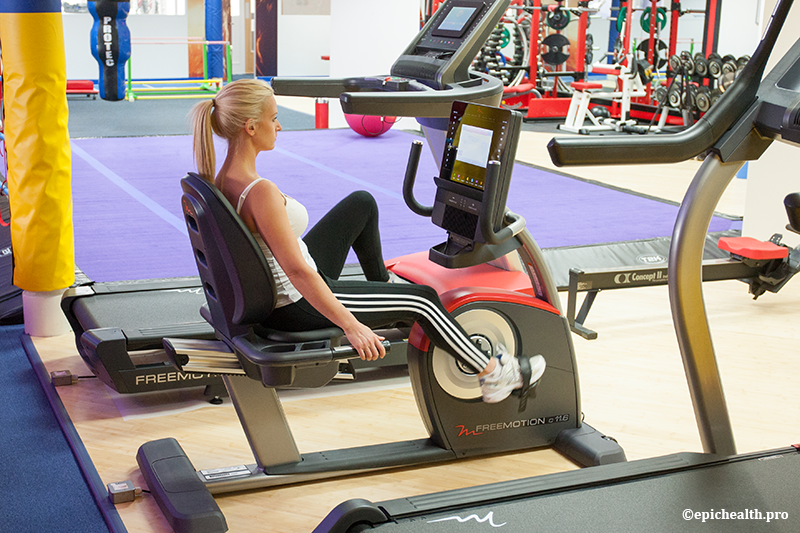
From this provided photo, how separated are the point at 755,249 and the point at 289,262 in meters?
2.83

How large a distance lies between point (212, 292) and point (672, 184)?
5390mm

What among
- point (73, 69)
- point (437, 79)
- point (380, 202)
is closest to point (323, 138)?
point (380, 202)

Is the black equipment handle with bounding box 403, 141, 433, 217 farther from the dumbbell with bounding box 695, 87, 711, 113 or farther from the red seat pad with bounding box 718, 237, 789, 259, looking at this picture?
the dumbbell with bounding box 695, 87, 711, 113

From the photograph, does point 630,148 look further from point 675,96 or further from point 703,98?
point 675,96

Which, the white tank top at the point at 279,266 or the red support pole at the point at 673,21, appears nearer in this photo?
the white tank top at the point at 279,266

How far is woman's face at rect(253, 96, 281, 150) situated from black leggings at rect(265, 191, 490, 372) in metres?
0.41

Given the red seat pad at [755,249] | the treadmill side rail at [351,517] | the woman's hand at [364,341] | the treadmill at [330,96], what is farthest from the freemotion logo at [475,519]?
the red seat pad at [755,249]

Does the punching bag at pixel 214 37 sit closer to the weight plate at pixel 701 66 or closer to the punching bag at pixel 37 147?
the weight plate at pixel 701 66

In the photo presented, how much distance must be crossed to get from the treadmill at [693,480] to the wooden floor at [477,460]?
523mm

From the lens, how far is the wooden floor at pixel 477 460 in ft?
7.98

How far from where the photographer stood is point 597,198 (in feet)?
20.6

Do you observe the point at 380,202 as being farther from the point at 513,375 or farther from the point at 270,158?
the point at 513,375

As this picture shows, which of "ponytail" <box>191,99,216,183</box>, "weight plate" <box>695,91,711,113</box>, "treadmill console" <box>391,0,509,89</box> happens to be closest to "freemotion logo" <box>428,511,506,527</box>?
"ponytail" <box>191,99,216,183</box>

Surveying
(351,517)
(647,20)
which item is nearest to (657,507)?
(351,517)
